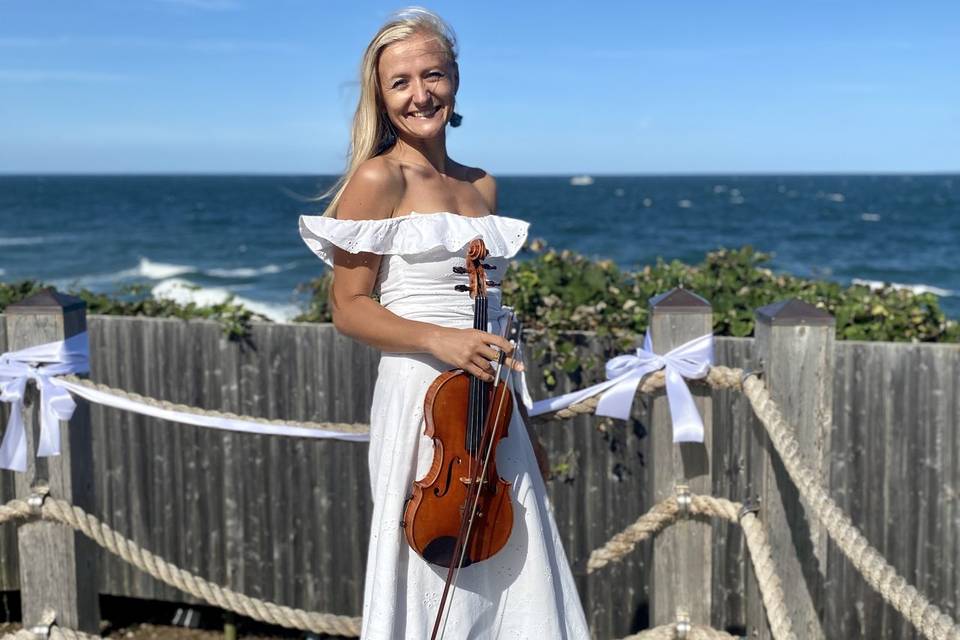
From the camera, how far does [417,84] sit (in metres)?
2.71

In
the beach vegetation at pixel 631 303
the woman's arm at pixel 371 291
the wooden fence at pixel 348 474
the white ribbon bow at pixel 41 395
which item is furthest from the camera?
the beach vegetation at pixel 631 303

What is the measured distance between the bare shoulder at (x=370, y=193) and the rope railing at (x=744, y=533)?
123 cm

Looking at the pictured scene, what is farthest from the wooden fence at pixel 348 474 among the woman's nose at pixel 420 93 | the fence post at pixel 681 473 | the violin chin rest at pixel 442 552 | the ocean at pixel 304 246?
the ocean at pixel 304 246

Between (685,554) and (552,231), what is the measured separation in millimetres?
50477

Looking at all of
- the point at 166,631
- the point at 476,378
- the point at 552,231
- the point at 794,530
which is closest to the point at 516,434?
the point at 476,378

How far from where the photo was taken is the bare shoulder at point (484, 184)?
117 inches

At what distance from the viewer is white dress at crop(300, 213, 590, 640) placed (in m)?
2.59

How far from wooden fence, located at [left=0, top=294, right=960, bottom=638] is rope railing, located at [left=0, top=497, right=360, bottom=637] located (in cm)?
147

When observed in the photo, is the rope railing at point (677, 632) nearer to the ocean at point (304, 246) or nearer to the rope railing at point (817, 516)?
the rope railing at point (817, 516)

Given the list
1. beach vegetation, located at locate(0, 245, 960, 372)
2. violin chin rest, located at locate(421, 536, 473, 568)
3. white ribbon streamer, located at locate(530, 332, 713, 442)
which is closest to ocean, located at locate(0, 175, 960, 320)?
beach vegetation, located at locate(0, 245, 960, 372)

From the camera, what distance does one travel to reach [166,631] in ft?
17.9

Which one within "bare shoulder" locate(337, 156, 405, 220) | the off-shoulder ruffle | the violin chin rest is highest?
"bare shoulder" locate(337, 156, 405, 220)

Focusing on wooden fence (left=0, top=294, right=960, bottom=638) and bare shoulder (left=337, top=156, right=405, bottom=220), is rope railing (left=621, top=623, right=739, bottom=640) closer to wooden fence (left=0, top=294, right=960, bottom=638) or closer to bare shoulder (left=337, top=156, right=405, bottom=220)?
wooden fence (left=0, top=294, right=960, bottom=638)

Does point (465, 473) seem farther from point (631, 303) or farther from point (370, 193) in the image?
point (631, 303)
